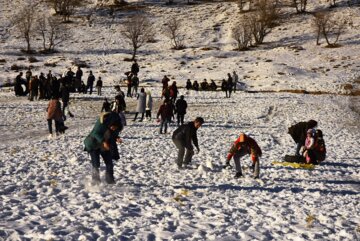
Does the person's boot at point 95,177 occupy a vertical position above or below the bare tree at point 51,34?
below

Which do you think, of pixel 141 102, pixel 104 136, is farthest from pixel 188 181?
pixel 141 102

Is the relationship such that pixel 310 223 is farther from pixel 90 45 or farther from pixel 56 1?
pixel 56 1

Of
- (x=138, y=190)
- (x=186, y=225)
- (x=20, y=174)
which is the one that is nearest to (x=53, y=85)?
(x=20, y=174)

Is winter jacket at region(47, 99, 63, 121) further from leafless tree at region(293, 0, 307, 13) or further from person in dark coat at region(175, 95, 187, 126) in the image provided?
leafless tree at region(293, 0, 307, 13)

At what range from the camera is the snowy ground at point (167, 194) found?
7895 mm

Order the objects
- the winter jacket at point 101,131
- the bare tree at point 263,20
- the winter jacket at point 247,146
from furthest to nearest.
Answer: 1. the bare tree at point 263,20
2. the winter jacket at point 247,146
3. the winter jacket at point 101,131

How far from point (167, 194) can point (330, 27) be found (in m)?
68.5

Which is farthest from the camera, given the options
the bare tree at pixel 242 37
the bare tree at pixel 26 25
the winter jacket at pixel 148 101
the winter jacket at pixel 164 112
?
the bare tree at pixel 242 37

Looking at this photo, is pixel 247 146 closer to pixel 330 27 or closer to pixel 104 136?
pixel 104 136

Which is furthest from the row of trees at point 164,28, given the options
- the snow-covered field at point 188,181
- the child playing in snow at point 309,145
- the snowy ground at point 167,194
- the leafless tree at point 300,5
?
the child playing in snow at point 309,145

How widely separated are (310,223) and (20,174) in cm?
743

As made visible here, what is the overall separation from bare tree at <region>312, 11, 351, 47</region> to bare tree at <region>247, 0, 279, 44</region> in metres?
8.06

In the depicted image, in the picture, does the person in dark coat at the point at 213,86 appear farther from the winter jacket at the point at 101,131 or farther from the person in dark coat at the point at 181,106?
the winter jacket at the point at 101,131

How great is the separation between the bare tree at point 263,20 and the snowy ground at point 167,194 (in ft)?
179
